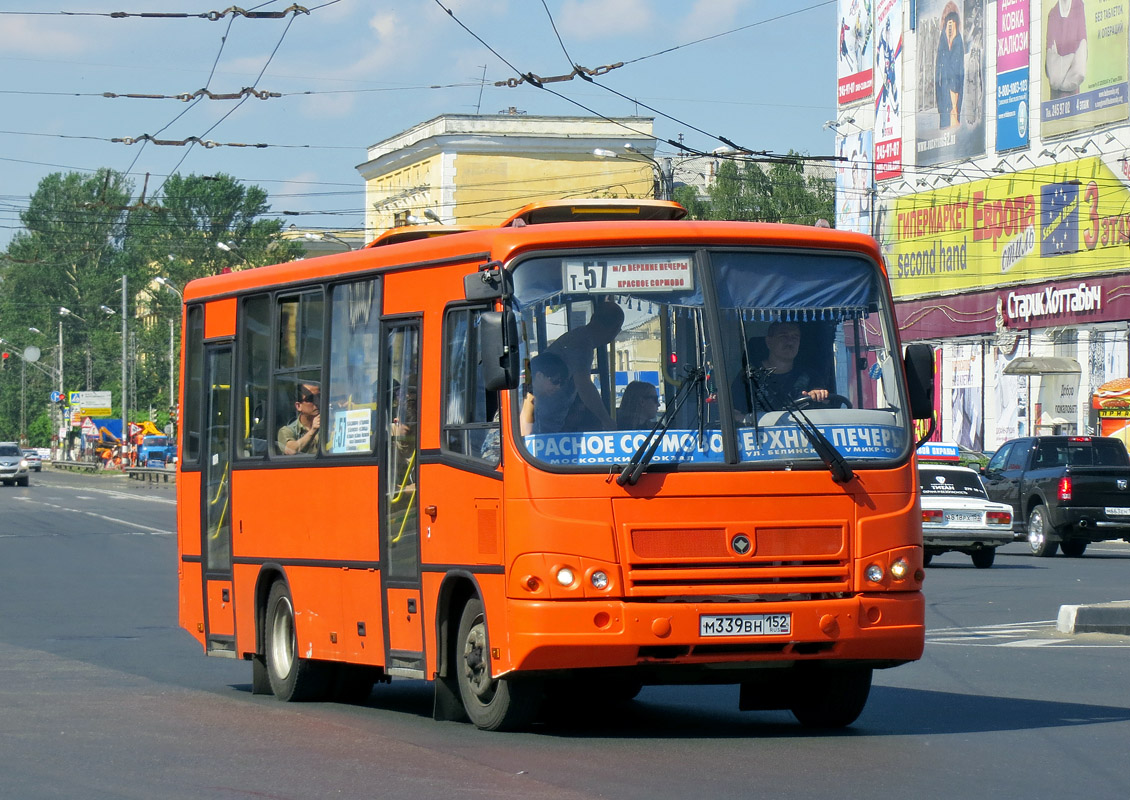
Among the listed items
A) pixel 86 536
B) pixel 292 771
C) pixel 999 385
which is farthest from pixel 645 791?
pixel 999 385

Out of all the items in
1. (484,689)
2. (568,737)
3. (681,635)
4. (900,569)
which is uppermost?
(900,569)

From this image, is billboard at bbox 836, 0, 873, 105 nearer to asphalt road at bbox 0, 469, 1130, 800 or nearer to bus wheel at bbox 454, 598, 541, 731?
asphalt road at bbox 0, 469, 1130, 800

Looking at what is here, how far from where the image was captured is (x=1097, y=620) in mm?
17438

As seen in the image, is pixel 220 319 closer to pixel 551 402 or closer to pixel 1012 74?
pixel 551 402

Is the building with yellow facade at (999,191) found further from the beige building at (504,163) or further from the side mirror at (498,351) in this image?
the side mirror at (498,351)

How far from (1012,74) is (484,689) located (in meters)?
48.6

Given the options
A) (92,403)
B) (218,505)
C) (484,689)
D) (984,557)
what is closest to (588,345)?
(484,689)

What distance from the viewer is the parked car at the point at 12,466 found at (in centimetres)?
7869

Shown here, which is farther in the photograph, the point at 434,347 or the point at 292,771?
the point at 434,347

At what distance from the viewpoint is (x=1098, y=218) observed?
169 ft

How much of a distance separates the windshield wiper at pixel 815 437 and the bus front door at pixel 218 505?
481 centimetres

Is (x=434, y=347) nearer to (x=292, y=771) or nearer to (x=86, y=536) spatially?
(x=292, y=771)

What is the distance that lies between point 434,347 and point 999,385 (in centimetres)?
4863

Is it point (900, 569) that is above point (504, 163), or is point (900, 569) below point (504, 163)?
below
